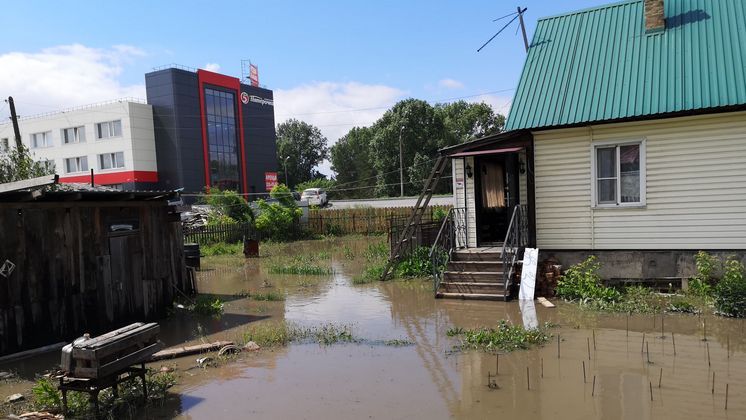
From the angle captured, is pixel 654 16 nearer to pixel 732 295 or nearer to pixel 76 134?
pixel 732 295

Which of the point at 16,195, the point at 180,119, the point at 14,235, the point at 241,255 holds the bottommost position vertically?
the point at 241,255

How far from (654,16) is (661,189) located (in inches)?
177

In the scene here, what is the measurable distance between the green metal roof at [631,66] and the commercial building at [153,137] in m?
42.3

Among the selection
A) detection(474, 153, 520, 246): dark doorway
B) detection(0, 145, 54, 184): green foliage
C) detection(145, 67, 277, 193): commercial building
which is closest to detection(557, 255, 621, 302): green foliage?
detection(474, 153, 520, 246): dark doorway

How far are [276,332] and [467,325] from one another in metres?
3.52

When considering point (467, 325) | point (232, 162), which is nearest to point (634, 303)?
point (467, 325)

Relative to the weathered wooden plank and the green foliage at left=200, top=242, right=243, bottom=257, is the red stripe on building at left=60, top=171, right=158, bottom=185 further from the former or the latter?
the weathered wooden plank

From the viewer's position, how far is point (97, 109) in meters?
49.3

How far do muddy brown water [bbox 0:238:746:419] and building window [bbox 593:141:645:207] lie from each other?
2.88 meters

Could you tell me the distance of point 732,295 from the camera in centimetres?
933

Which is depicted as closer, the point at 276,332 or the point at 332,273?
the point at 276,332

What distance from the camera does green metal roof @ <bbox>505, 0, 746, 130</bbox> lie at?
36.6 ft

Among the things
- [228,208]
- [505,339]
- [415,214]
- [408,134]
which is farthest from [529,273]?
[408,134]

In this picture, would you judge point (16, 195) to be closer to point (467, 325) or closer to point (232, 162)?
point (467, 325)
